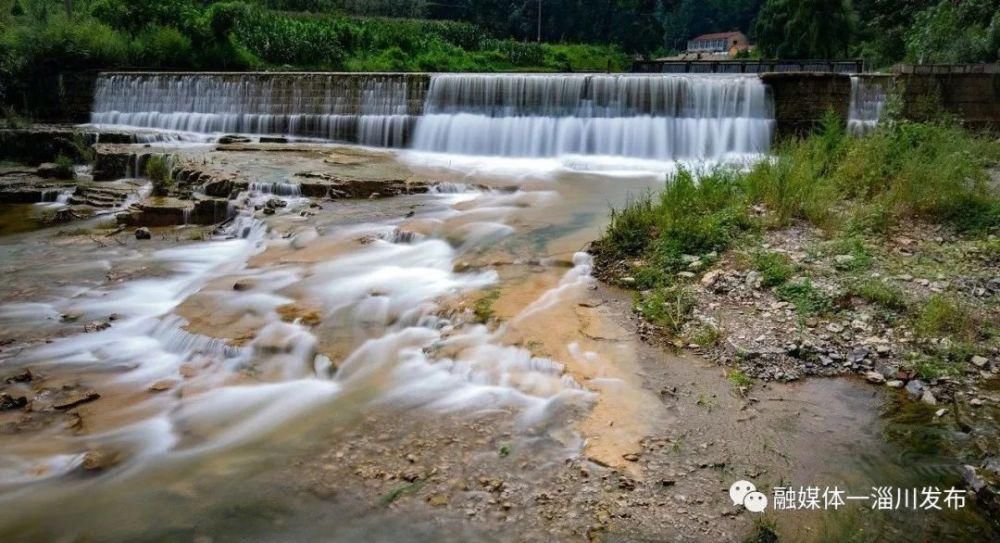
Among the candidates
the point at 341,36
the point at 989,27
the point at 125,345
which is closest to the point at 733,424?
the point at 125,345

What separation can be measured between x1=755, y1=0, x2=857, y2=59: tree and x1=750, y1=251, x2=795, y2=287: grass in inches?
1192

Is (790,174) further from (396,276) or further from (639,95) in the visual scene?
(639,95)

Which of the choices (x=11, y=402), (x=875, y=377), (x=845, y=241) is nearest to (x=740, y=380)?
(x=875, y=377)

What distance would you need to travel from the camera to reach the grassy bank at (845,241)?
5.30 metres

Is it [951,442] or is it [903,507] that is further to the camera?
[951,442]

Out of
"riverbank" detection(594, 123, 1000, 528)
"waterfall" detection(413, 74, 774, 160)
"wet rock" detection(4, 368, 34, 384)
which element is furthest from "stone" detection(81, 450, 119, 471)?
"waterfall" detection(413, 74, 774, 160)

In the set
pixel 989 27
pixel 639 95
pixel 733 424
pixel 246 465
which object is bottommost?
pixel 246 465

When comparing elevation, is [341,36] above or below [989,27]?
above

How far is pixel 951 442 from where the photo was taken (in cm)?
397

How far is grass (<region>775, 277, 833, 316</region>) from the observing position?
543cm

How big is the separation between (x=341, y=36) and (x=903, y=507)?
93.9 feet

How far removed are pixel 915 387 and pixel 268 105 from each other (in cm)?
1623

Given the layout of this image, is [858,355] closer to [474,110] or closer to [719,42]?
[474,110]

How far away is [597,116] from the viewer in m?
15.8
